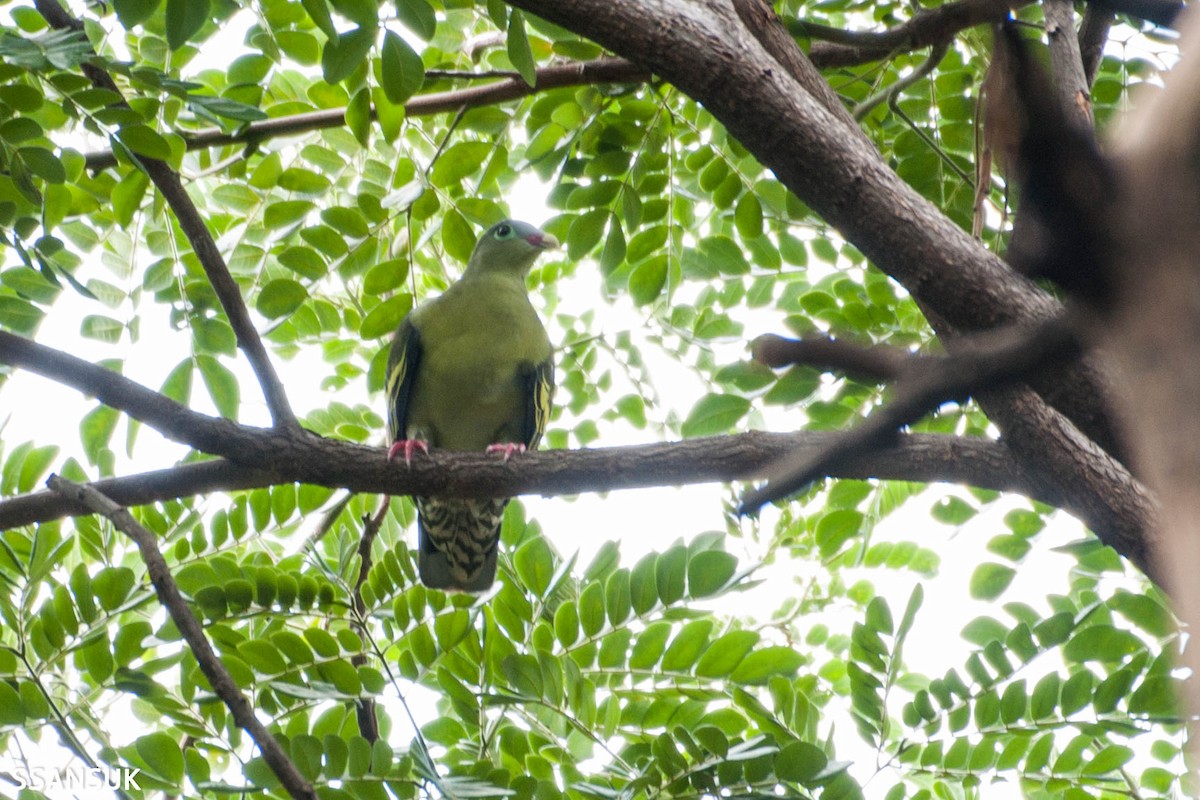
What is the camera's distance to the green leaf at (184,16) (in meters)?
2.97

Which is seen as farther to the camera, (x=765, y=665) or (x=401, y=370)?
(x=401, y=370)

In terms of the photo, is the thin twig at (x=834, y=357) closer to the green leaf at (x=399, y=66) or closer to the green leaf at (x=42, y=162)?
the green leaf at (x=399, y=66)

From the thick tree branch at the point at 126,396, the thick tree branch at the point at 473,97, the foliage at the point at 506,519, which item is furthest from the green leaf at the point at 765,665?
the thick tree branch at the point at 473,97

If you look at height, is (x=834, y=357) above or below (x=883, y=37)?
below

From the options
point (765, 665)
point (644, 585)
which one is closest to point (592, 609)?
point (644, 585)

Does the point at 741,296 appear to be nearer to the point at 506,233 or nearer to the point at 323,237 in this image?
the point at 506,233

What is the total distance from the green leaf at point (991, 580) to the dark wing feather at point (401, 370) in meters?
2.58

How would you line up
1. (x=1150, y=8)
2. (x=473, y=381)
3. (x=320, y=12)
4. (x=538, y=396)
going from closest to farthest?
1. (x=1150, y=8)
2. (x=320, y=12)
3. (x=538, y=396)
4. (x=473, y=381)

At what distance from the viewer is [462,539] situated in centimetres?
515

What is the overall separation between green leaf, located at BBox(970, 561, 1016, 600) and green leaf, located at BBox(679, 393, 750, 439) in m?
1.02

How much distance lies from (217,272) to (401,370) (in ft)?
5.84

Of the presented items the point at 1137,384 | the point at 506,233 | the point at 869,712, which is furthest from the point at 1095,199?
the point at 506,233

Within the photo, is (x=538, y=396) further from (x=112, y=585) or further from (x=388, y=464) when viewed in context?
(x=112, y=585)

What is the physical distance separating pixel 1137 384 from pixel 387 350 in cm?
440
